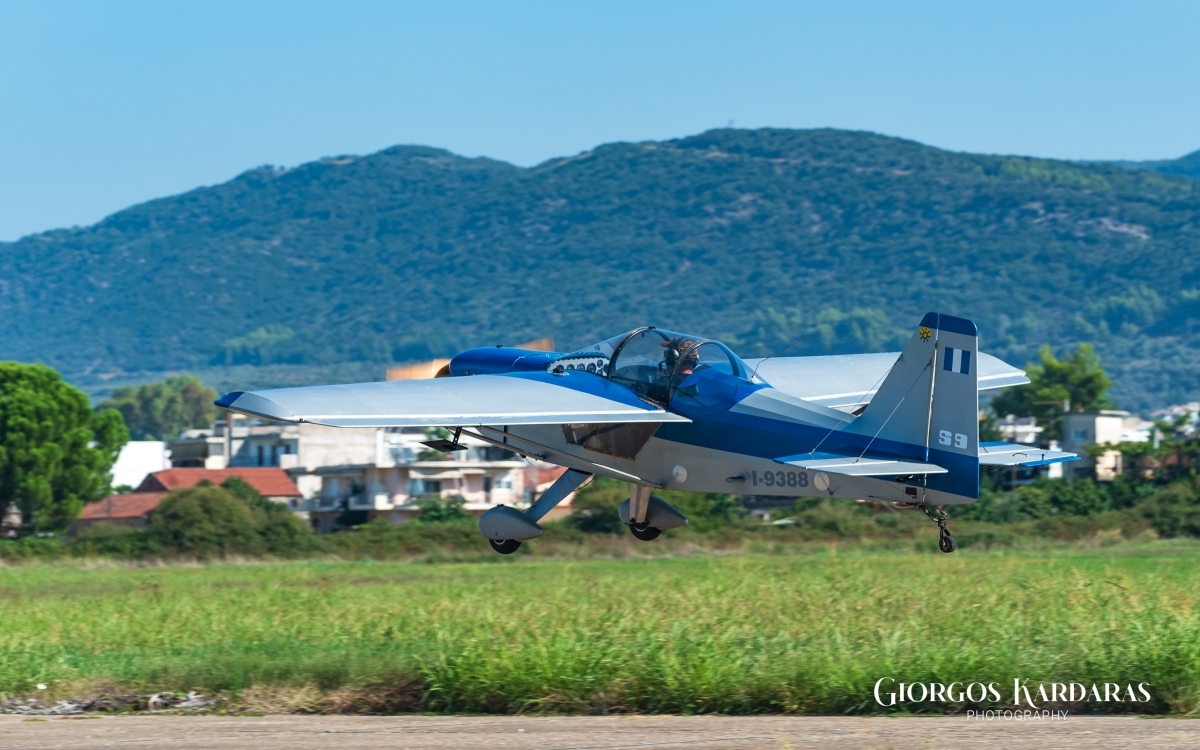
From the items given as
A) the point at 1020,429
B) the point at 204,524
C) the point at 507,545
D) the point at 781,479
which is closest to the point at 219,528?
the point at 204,524

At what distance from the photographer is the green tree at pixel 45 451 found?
71688mm

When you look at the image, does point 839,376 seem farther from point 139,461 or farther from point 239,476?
point 139,461

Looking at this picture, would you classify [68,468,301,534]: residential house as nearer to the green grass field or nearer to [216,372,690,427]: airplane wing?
the green grass field

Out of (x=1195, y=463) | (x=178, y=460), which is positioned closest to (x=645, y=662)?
(x=1195, y=463)

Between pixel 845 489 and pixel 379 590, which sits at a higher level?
pixel 845 489

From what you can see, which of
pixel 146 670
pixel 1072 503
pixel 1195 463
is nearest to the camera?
pixel 146 670

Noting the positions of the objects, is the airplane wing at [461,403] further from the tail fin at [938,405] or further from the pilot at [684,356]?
the tail fin at [938,405]

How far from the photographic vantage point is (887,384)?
50.2ft

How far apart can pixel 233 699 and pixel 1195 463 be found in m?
63.5

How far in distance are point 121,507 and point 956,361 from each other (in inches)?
2853

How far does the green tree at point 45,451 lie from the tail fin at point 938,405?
63.6 m

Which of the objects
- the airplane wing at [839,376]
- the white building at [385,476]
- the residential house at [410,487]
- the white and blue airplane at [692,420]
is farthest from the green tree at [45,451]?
the white and blue airplane at [692,420]

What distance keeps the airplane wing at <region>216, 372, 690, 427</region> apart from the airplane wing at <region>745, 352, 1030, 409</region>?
2274 mm

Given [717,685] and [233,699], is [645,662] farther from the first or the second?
[233,699]
